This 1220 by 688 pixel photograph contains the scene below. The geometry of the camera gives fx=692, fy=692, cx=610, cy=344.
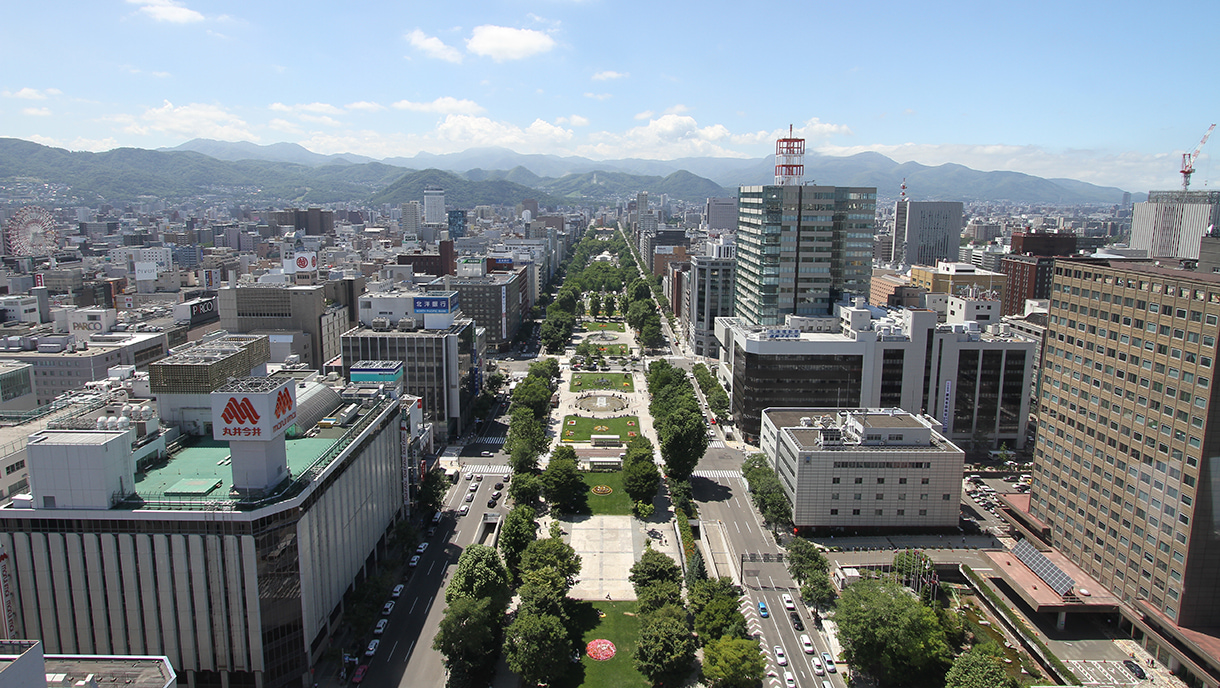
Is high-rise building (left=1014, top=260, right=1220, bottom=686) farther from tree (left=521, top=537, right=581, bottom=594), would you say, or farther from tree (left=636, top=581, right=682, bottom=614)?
tree (left=521, top=537, right=581, bottom=594)

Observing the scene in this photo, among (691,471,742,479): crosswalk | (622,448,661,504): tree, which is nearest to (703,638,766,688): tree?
(622,448,661,504): tree

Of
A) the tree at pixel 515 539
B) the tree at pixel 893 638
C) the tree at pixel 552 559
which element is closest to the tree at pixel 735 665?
the tree at pixel 893 638

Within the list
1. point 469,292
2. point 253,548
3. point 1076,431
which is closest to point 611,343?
point 469,292

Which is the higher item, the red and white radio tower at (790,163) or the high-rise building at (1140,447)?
the red and white radio tower at (790,163)

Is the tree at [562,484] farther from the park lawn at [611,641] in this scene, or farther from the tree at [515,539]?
the park lawn at [611,641]

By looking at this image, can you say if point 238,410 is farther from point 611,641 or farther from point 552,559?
point 611,641
